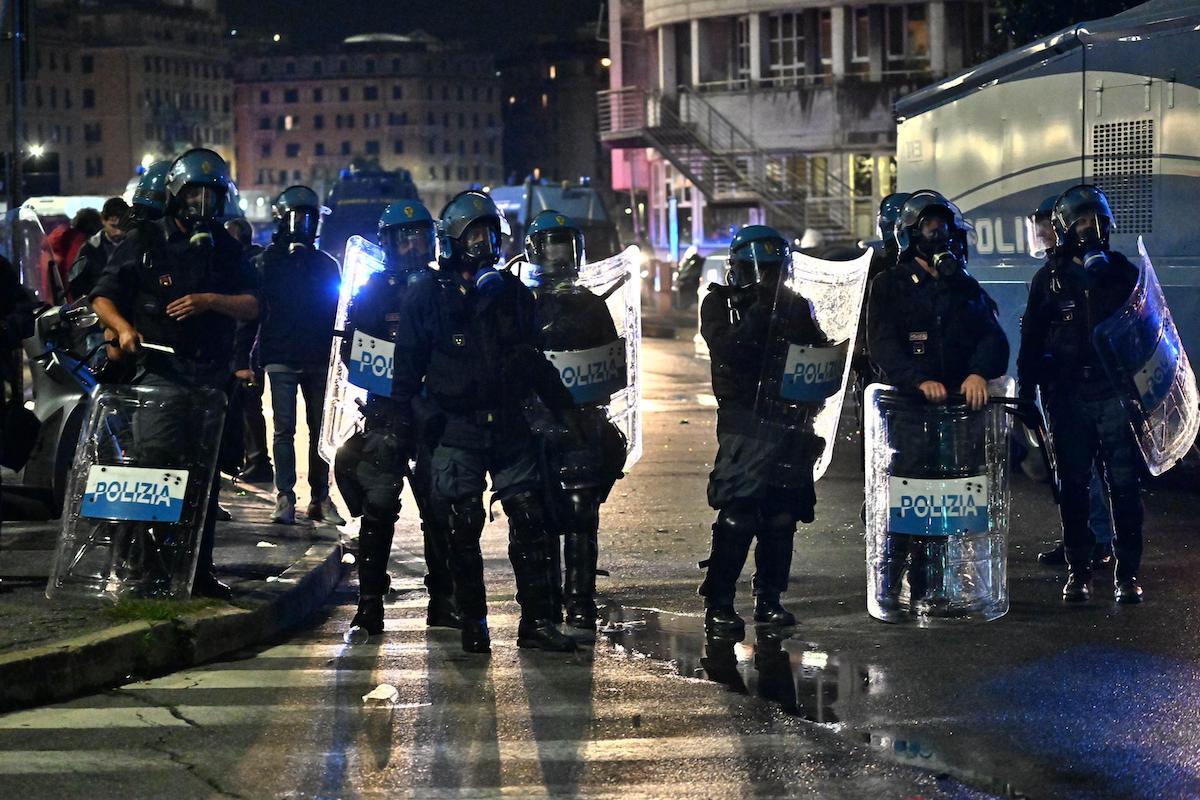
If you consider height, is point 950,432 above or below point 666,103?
below

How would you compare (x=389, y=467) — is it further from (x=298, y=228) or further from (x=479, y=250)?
(x=298, y=228)

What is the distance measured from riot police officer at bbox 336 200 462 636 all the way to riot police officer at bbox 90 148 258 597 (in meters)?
0.64

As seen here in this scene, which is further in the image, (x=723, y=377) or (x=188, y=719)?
(x=723, y=377)

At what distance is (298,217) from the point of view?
11266mm

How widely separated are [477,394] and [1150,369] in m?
3.42

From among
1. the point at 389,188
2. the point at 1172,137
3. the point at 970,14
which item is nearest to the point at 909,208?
the point at 1172,137

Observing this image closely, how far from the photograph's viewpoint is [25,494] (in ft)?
36.4

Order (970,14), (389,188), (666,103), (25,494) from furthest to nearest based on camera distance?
(666,103)
(970,14)
(389,188)
(25,494)

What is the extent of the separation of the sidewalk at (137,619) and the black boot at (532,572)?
124cm

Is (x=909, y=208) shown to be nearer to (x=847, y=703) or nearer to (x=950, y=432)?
(x=950, y=432)

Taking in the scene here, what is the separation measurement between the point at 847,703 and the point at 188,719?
2.42 metres

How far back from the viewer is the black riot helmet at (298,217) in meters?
11.3

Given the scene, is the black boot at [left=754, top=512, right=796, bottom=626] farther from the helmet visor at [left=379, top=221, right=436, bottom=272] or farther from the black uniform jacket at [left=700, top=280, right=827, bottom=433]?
the helmet visor at [left=379, top=221, right=436, bottom=272]

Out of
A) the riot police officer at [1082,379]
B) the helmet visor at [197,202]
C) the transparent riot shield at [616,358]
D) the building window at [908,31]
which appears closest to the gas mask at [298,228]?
the transparent riot shield at [616,358]
